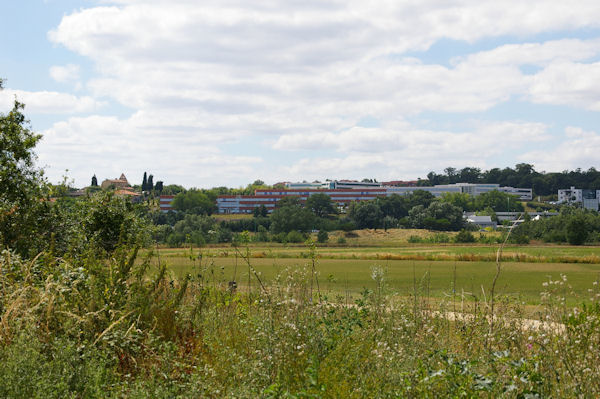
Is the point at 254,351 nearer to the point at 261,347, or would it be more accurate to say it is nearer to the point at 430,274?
the point at 261,347

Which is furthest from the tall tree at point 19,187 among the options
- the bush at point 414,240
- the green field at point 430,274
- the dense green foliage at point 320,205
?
the dense green foliage at point 320,205

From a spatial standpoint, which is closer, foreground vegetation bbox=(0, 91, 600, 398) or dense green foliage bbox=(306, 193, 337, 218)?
foreground vegetation bbox=(0, 91, 600, 398)

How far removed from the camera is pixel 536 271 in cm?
3991

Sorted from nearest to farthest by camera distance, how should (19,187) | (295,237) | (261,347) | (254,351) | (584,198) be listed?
(254,351)
(261,347)
(19,187)
(295,237)
(584,198)

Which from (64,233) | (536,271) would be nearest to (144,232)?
(64,233)


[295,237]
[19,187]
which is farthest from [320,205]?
[19,187]

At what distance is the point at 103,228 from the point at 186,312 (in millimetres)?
9626

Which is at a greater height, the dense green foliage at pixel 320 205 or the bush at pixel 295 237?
the dense green foliage at pixel 320 205

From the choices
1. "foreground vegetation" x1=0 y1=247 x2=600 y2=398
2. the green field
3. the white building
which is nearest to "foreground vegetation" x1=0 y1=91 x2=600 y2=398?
"foreground vegetation" x1=0 y1=247 x2=600 y2=398

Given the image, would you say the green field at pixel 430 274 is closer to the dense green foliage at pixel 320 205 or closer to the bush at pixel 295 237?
the bush at pixel 295 237

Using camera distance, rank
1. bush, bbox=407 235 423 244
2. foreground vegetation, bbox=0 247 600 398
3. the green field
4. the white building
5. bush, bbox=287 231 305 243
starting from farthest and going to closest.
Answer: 1. the white building
2. bush, bbox=407 235 423 244
3. bush, bbox=287 231 305 243
4. the green field
5. foreground vegetation, bbox=0 247 600 398

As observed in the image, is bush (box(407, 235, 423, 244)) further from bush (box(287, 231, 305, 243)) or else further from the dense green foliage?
the dense green foliage

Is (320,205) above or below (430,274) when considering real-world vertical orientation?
above

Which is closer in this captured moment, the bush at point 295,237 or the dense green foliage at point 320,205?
the bush at point 295,237
